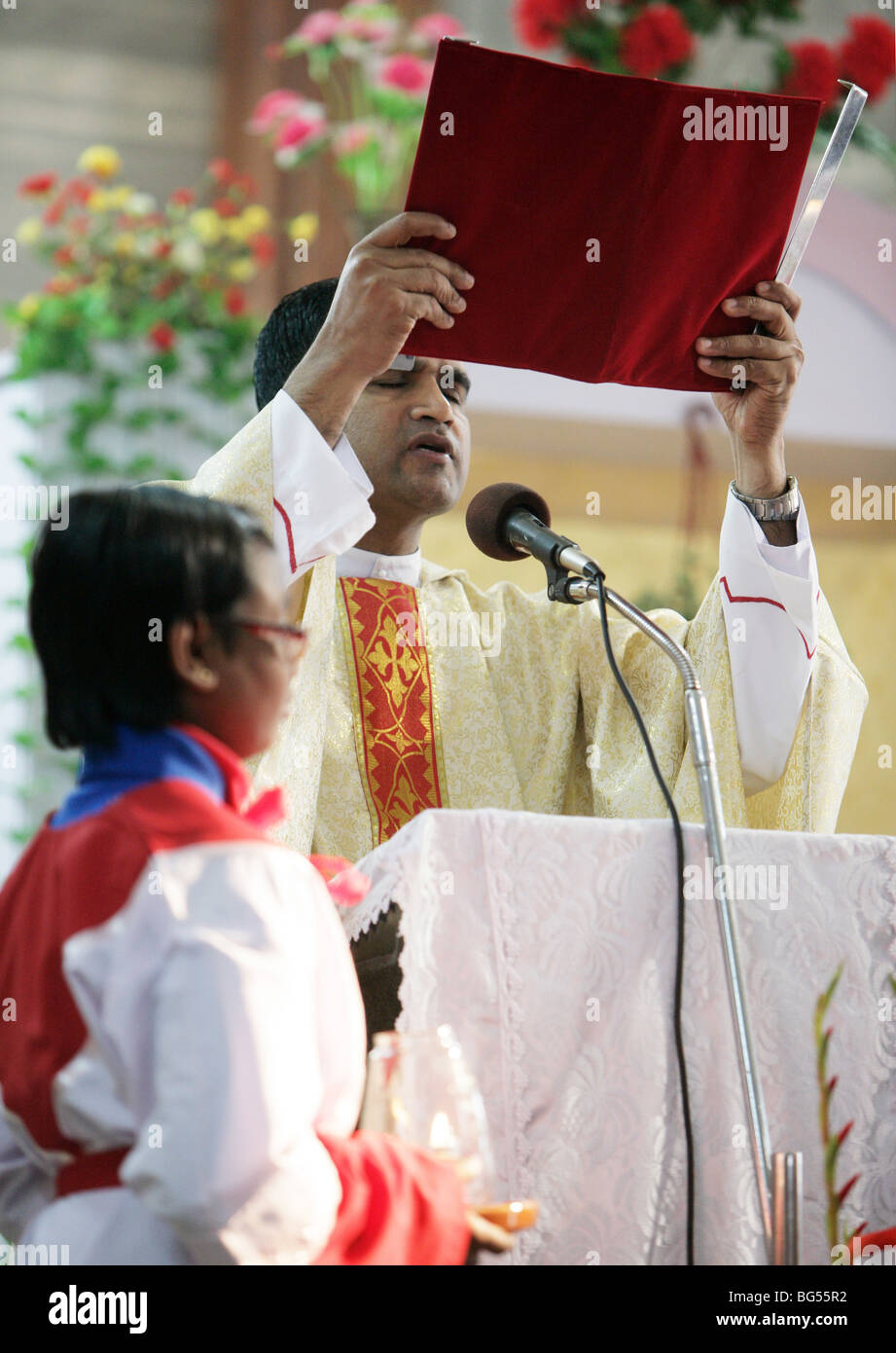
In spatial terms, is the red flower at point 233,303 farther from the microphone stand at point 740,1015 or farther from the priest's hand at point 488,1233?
the priest's hand at point 488,1233

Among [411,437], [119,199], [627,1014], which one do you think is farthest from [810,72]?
[627,1014]

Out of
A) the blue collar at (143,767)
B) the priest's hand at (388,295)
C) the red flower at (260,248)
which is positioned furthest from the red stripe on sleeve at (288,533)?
the red flower at (260,248)

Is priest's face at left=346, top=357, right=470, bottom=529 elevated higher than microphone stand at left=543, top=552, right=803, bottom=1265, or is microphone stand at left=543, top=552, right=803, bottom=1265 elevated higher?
priest's face at left=346, top=357, right=470, bottom=529

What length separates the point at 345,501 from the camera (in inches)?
93.7

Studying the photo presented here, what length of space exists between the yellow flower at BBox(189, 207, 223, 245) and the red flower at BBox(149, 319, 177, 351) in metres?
0.32

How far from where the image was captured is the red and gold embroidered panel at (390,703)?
292 cm

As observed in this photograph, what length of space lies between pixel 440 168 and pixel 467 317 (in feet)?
0.78

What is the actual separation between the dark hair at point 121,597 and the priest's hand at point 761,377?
52.6 inches

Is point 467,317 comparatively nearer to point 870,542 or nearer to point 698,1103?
point 698,1103

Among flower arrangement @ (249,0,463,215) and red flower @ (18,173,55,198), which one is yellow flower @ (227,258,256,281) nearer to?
flower arrangement @ (249,0,463,215)

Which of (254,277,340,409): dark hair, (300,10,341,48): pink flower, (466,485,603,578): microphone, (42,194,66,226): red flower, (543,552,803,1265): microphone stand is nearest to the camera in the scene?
(543,552,803,1265): microphone stand

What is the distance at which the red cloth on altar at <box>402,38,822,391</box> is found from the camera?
2150mm

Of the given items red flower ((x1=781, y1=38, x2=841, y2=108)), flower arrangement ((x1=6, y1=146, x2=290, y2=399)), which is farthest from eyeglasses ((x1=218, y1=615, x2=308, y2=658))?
red flower ((x1=781, y1=38, x2=841, y2=108))
